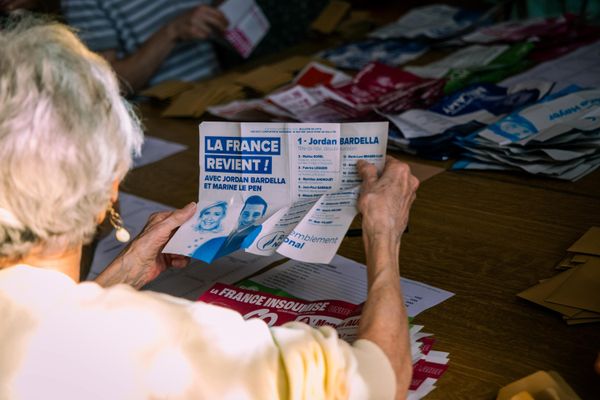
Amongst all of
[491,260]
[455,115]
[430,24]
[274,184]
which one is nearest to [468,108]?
[455,115]

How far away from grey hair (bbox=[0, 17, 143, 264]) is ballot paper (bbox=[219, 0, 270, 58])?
5.67 feet

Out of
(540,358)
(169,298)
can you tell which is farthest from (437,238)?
(169,298)

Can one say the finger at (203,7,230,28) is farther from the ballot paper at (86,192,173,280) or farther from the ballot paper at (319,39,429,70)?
the ballot paper at (86,192,173,280)

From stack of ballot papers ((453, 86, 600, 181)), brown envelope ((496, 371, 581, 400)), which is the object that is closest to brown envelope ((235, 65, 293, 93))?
stack of ballot papers ((453, 86, 600, 181))

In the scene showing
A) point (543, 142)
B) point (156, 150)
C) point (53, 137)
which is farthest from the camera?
point (156, 150)

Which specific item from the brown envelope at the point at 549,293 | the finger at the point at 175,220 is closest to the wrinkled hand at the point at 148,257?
the finger at the point at 175,220

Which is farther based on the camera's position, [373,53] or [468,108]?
[373,53]

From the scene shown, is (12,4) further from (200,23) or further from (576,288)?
(576,288)

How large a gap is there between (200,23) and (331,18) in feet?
2.12

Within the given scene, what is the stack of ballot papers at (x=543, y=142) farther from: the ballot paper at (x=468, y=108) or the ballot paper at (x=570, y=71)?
the ballot paper at (x=570, y=71)

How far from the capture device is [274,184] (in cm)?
134

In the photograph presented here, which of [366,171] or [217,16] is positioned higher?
[366,171]

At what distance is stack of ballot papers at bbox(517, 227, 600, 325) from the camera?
115 centimetres

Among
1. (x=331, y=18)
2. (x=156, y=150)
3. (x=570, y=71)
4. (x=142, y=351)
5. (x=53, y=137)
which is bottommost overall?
(x=156, y=150)
